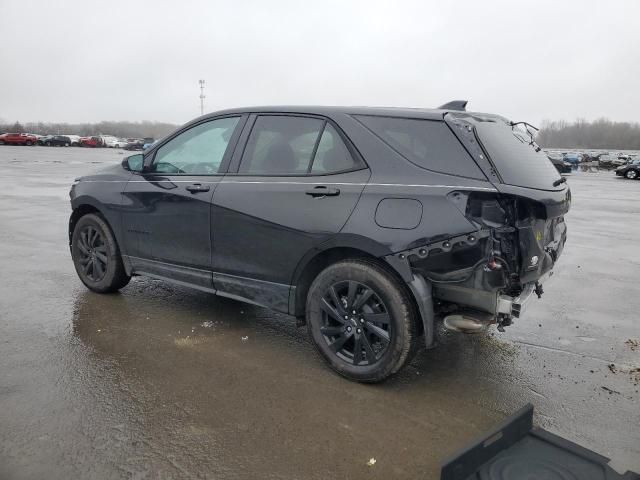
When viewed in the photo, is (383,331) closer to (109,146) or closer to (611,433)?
(611,433)

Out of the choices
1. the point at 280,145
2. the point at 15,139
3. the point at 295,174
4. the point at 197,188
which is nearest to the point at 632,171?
the point at 280,145

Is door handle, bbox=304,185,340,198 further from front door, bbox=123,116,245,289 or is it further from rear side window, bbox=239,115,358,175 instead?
front door, bbox=123,116,245,289

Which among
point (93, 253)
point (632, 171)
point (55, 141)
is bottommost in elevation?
point (93, 253)

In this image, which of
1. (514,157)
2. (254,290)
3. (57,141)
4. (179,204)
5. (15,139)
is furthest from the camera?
(57,141)

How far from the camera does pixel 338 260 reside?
3572mm

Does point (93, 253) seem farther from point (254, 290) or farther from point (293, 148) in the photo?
point (293, 148)

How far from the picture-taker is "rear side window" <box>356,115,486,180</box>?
3.16 meters

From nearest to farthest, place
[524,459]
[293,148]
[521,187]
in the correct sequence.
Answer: [524,459]
[521,187]
[293,148]

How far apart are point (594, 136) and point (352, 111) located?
12935 centimetres

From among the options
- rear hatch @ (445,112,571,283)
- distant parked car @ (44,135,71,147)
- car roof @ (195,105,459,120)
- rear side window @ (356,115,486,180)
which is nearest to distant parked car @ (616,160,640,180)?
rear hatch @ (445,112,571,283)

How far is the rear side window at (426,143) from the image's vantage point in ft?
10.4

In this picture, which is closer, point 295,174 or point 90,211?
point 295,174

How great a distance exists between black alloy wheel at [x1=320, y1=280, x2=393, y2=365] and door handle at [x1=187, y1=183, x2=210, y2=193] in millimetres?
1341

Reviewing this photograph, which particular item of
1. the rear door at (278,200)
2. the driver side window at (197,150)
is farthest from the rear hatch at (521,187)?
the driver side window at (197,150)
